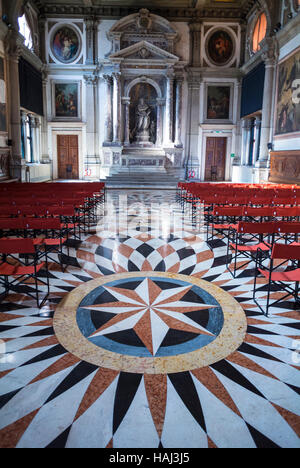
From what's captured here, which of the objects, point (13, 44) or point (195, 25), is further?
point (195, 25)

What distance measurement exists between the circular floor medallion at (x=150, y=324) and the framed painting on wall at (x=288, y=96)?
36.2 feet

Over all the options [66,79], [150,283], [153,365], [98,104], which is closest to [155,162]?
[98,104]

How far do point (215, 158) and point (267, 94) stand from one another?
273 inches

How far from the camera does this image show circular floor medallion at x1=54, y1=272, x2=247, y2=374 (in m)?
3.23

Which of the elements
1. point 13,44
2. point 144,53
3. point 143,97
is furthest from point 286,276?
point 144,53

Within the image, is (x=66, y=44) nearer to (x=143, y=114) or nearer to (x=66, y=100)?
(x=66, y=100)

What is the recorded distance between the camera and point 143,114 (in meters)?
21.6

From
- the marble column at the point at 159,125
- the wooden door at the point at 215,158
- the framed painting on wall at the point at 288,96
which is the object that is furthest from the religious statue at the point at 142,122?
the framed painting on wall at the point at 288,96

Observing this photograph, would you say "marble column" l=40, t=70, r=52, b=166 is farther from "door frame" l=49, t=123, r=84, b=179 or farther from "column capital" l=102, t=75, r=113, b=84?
"column capital" l=102, t=75, r=113, b=84

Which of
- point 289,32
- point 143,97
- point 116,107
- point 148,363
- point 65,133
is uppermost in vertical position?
point 289,32

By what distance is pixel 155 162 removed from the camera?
21.0 meters

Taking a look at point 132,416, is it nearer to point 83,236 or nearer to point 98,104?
point 83,236

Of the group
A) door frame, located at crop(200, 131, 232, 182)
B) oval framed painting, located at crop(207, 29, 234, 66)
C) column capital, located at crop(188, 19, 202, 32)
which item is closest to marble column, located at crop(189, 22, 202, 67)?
column capital, located at crop(188, 19, 202, 32)

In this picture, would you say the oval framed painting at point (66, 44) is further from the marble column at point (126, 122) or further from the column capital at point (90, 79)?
the marble column at point (126, 122)
